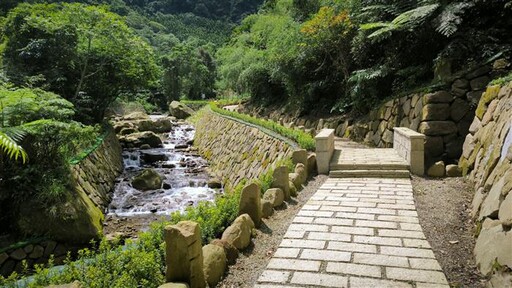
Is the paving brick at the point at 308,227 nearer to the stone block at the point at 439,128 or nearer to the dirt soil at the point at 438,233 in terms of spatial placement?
the dirt soil at the point at 438,233

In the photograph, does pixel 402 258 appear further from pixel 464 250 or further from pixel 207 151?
pixel 207 151

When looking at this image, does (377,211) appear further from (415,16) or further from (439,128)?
(415,16)

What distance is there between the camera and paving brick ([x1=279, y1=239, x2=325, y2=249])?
369 centimetres

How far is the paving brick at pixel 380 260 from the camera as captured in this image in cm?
322

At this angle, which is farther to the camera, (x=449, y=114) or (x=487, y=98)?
(x=449, y=114)

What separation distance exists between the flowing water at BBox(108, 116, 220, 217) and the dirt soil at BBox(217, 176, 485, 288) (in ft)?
19.0

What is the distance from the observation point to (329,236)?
3930 mm

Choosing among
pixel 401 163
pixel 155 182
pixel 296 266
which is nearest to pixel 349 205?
pixel 296 266

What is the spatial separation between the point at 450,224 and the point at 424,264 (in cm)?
133

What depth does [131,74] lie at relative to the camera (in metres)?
14.1

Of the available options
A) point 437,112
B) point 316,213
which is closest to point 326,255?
point 316,213

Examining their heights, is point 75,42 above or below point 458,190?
above

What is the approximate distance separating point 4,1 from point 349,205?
27177mm

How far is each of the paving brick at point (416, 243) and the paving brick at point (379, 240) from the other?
73 mm
